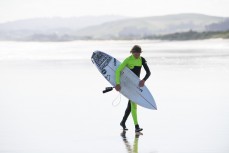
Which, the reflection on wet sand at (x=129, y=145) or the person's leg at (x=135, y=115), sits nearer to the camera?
the reflection on wet sand at (x=129, y=145)

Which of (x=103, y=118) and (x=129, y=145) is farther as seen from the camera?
(x=103, y=118)

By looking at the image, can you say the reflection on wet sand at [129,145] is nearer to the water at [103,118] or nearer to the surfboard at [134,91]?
the water at [103,118]

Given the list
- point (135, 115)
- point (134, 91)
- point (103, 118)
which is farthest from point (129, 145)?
point (103, 118)

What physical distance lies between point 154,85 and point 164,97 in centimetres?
268

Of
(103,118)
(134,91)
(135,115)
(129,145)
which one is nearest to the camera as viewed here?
(129,145)

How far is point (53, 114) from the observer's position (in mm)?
11531

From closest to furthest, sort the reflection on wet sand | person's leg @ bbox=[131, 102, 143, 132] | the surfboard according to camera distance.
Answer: the reflection on wet sand → person's leg @ bbox=[131, 102, 143, 132] → the surfboard

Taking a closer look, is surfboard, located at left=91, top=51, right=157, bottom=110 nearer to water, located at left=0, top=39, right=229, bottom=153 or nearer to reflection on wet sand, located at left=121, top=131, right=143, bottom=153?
water, located at left=0, top=39, right=229, bottom=153

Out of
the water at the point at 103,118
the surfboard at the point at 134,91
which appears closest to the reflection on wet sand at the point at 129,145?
the water at the point at 103,118

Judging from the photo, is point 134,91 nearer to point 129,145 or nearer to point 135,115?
point 135,115

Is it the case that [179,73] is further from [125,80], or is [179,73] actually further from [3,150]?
[3,150]

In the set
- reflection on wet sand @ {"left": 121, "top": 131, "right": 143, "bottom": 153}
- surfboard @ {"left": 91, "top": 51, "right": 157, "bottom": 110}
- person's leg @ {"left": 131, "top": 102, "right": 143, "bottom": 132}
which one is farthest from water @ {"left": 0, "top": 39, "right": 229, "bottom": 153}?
surfboard @ {"left": 91, "top": 51, "right": 157, "bottom": 110}

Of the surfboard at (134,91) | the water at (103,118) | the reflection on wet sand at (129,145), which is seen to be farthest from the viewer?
the surfboard at (134,91)

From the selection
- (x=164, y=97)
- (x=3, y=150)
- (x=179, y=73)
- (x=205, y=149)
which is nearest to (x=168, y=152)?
(x=205, y=149)
